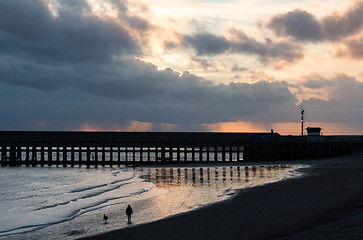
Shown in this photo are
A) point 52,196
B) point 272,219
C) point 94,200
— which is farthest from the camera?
point 52,196

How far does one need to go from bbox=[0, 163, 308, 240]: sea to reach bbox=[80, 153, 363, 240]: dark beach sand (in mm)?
1735

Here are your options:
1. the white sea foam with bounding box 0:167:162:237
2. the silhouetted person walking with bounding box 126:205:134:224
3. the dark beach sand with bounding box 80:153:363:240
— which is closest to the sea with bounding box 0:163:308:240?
the white sea foam with bounding box 0:167:162:237

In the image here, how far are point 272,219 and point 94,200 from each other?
16133mm

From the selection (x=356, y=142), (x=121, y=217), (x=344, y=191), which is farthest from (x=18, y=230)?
(x=356, y=142)

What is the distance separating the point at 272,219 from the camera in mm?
20000

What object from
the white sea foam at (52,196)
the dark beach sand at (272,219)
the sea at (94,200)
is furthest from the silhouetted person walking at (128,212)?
the white sea foam at (52,196)

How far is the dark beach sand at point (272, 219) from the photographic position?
1659 cm

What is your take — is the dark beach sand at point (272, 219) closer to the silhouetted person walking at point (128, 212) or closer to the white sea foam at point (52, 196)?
the silhouetted person walking at point (128, 212)

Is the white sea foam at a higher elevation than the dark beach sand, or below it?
below

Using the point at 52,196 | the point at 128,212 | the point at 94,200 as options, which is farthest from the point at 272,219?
the point at 52,196

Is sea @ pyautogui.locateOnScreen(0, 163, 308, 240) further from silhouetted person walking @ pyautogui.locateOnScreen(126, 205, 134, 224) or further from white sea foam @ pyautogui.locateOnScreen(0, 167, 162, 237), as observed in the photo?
silhouetted person walking @ pyautogui.locateOnScreen(126, 205, 134, 224)

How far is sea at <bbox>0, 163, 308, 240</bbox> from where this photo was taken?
2170 cm

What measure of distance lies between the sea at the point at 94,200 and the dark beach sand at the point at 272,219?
173cm

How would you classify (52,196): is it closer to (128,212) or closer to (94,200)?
(94,200)
